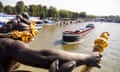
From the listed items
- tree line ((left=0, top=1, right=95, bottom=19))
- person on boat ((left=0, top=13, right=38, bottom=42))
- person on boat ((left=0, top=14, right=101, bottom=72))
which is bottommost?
tree line ((left=0, top=1, right=95, bottom=19))

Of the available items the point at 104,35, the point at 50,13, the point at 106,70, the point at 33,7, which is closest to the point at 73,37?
the point at 106,70

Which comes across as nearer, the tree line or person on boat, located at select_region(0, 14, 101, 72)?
person on boat, located at select_region(0, 14, 101, 72)

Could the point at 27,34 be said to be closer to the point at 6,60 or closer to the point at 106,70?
the point at 6,60

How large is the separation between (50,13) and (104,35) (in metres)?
60.5

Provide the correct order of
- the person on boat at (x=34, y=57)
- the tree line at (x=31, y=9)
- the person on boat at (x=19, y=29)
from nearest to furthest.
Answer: the person on boat at (x=34, y=57) < the person on boat at (x=19, y=29) < the tree line at (x=31, y=9)

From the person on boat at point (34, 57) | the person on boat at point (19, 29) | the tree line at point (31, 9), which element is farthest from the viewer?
the tree line at point (31, 9)

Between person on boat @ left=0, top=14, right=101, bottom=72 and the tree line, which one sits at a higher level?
person on boat @ left=0, top=14, right=101, bottom=72

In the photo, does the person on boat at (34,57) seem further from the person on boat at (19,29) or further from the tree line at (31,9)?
the tree line at (31,9)

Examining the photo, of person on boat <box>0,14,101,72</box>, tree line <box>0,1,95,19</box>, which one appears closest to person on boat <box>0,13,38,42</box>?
person on boat <box>0,14,101,72</box>

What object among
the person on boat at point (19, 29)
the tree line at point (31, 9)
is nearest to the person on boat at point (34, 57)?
the person on boat at point (19, 29)

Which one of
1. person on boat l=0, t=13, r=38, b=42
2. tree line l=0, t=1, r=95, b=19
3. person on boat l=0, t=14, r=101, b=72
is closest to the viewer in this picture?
person on boat l=0, t=14, r=101, b=72

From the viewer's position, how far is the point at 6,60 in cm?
212

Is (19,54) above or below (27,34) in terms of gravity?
below

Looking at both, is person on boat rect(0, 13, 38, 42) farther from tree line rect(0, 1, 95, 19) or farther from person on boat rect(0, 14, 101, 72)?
tree line rect(0, 1, 95, 19)
